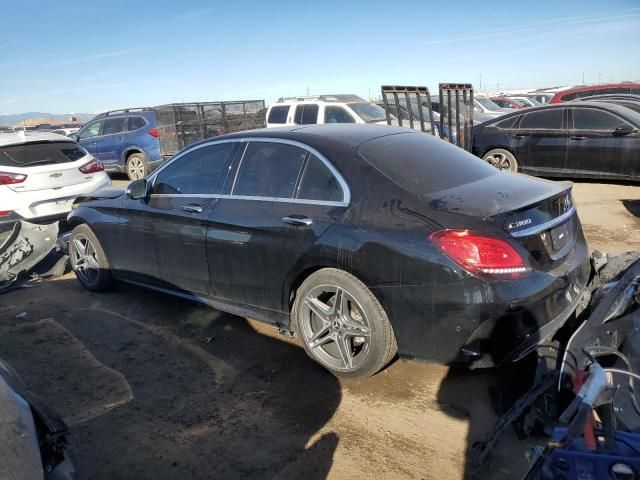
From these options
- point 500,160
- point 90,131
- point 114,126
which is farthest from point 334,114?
point 90,131

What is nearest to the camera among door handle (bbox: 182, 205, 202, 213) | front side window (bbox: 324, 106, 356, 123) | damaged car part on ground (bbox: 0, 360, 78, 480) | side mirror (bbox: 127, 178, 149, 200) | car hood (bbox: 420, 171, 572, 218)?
damaged car part on ground (bbox: 0, 360, 78, 480)

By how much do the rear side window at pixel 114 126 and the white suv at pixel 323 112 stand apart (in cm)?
379

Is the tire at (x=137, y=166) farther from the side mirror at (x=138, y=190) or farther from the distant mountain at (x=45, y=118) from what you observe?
the distant mountain at (x=45, y=118)

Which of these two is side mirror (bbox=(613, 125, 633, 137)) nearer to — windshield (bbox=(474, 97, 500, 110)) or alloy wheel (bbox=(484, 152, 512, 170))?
alloy wheel (bbox=(484, 152, 512, 170))

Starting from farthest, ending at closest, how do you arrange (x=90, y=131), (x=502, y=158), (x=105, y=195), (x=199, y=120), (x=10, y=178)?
(x=90, y=131), (x=199, y=120), (x=502, y=158), (x=10, y=178), (x=105, y=195)

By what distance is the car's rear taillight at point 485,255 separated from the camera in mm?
2811

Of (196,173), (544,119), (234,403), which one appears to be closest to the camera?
(234,403)

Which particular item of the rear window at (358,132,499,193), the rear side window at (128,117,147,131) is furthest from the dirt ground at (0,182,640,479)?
the rear side window at (128,117,147,131)

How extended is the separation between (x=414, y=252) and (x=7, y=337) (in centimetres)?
362

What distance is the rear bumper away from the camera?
111 inches

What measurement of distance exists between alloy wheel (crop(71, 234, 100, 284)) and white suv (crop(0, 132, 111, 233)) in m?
1.48

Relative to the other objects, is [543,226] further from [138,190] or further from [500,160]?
[500,160]

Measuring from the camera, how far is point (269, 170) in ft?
12.6

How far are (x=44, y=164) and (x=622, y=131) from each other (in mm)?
9152
